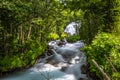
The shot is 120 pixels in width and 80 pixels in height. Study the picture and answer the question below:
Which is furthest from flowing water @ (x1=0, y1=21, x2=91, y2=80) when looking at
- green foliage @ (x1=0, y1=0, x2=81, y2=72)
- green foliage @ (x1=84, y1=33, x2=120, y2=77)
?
green foliage @ (x1=84, y1=33, x2=120, y2=77)

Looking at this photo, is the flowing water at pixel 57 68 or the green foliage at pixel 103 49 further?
the flowing water at pixel 57 68

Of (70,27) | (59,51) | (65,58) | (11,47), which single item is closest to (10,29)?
(11,47)

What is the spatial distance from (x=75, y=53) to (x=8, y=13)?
11.5 m

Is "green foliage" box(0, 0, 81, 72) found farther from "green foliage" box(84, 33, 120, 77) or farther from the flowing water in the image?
"green foliage" box(84, 33, 120, 77)

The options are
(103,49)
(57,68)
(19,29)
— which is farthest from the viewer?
(19,29)

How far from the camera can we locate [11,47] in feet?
72.0

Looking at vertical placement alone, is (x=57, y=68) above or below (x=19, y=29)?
below

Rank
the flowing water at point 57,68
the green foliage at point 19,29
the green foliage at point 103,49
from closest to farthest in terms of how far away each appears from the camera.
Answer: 1. the green foliage at point 103,49
2. the green foliage at point 19,29
3. the flowing water at point 57,68

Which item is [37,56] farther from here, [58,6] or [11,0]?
[11,0]

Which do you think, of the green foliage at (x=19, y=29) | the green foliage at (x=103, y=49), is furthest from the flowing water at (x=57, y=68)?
the green foliage at (x=103, y=49)

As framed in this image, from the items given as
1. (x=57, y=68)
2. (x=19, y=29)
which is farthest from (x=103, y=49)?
(x=19, y=29)

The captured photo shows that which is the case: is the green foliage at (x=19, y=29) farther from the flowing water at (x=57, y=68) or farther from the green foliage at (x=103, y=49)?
the green foliage at (x=103, y=49)

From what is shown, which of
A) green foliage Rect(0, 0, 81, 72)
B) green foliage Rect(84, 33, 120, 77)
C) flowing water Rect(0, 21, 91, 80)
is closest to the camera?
green foliage Rect(84, 33, 120, 77)

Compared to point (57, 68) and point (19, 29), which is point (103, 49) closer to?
point (57, 68)
